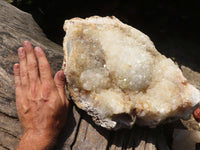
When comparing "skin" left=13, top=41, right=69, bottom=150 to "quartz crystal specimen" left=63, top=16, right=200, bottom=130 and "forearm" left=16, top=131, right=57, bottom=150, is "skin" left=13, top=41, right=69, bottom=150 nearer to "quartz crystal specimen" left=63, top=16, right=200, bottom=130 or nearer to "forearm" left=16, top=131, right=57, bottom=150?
"forearm" left=16, top=131, right=57, bottom=150

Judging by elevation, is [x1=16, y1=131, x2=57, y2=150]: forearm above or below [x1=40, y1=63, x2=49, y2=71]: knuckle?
below

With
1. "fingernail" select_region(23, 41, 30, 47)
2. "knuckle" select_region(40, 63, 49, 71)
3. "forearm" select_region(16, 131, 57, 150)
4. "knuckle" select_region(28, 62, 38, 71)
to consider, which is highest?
"fingernail" select_region(23, 41, 30, 47)

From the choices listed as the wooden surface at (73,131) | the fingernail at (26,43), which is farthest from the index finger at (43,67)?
the wooden surface at (73,131)

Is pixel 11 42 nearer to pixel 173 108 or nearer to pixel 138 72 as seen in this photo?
pixel 138 72

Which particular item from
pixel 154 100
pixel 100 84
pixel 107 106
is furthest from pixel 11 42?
pixel 154 100

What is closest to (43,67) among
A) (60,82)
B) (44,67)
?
(44,67)

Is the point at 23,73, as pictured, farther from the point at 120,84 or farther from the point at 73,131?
the point at 120,84

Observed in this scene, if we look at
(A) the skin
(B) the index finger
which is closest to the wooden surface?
(A) the skin
